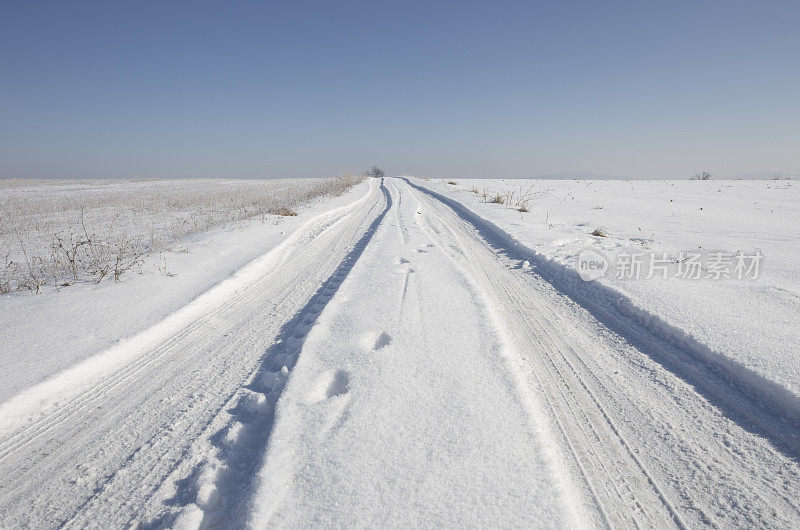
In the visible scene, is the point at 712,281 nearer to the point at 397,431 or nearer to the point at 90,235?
the point at 397,431

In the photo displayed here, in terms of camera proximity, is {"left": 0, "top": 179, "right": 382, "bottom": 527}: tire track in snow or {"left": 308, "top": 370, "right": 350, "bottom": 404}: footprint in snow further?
{"left": 308, "top": 370, "right": 350, "bottom": 404}: footprint in snow

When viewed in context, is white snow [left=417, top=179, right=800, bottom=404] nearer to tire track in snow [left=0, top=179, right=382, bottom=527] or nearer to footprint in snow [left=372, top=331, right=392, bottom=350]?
footprint in snow [left=372, top=331, right=392, bottom=350]

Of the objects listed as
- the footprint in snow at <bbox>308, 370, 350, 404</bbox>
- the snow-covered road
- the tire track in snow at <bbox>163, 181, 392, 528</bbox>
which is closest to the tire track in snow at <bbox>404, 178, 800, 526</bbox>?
the snow-covered road

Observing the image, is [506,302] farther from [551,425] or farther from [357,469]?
[357,469]

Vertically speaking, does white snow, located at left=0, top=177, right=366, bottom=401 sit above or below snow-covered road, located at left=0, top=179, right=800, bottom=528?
above

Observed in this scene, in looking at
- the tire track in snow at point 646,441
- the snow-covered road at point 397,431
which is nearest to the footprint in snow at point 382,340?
the snow-covered road at point 397,431

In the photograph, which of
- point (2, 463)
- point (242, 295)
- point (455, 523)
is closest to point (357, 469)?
point (455, 523)

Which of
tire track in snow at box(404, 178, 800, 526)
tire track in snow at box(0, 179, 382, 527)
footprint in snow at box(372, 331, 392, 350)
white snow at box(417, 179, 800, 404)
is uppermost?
white snow at box(417, 179, 800, 404)

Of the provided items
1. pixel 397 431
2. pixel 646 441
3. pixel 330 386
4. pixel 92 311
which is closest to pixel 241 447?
pixel 330 386

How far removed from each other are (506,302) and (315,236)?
4.37m

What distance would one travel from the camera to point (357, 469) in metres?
1.55

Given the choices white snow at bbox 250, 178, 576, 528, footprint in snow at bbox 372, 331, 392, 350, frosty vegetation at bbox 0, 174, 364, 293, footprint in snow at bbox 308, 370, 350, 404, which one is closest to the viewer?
white snow at bbox 250, 178, 576, 528

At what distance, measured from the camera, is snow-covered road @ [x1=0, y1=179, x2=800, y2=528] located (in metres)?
1.43

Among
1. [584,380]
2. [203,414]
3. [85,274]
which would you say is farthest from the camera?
[85,274]
